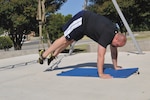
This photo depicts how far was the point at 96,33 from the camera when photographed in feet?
26.1

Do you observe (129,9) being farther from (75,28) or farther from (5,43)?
(75,28)

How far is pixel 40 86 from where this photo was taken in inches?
276

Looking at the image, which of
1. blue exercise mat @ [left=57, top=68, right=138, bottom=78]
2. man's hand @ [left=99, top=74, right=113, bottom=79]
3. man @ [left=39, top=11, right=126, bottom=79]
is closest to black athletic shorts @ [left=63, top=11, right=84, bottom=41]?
man @ [left=39, top=11, right=126, bottom=79]

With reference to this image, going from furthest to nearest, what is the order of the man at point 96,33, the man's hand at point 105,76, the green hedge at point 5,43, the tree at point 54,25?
the green hedge at point 5,43, the tree at point 54,25, the man at point 96,33, the man's hand at point 105,76

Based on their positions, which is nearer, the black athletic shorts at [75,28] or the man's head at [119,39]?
the man's head at [119,39]

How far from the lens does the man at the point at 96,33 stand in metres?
7.65

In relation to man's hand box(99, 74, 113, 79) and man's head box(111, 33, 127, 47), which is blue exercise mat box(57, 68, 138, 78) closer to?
man's hand box(99, 74, 113, 79)

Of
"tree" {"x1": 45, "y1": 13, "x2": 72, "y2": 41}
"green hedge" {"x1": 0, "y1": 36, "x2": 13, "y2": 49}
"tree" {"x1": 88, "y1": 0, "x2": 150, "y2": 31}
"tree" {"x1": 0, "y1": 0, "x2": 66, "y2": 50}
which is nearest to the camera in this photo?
"tree" {"x1": 0, "y1": 0, "x2": 66, "y2": 50}

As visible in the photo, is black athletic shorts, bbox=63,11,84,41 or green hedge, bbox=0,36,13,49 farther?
green hedge, bbox=0,36,13,49

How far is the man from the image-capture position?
7650mm

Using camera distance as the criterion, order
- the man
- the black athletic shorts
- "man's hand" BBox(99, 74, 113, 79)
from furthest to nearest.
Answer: the black athletic shorts, the man, "man's hand" BBox(99, 74, 113, 79)

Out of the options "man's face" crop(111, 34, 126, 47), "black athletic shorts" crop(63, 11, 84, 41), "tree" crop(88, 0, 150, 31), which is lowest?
"man's face" crop(111, 34, 126, 47)

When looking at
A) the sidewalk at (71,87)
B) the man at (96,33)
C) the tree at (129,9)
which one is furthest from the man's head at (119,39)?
the tree at (129,9)

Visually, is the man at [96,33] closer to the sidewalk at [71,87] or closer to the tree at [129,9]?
the sidewalk at [71,87]
